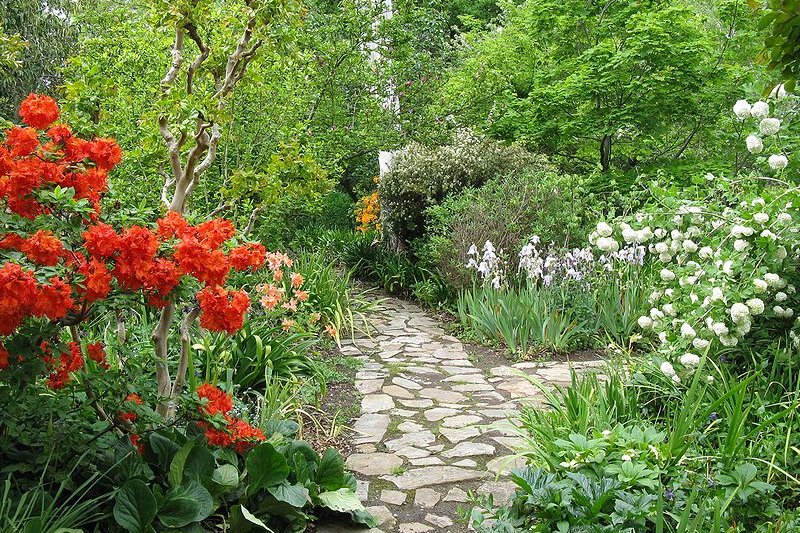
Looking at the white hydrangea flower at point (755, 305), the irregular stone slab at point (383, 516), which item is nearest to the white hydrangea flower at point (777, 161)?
the white hydrangea flower at point (755, 305)

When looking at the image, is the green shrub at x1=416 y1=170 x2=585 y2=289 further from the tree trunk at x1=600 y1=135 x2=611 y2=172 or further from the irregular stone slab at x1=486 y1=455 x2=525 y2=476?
the irregular stone slab at x1=486 y1=455 x2=525 y2=476

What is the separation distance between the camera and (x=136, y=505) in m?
2.47

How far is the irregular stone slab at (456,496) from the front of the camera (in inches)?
135

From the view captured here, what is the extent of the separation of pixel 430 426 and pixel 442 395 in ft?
2.26

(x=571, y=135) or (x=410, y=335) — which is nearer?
(x=410, y=335)

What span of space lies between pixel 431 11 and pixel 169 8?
7493mm

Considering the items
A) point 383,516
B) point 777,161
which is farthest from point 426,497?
point 777,161

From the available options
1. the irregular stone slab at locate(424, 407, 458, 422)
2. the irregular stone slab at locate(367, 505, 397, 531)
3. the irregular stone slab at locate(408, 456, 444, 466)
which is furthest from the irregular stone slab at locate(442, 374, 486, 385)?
the irregular stone slab at locate(367, 505, 397, 531)

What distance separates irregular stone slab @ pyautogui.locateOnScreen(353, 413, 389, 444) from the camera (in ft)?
14.1

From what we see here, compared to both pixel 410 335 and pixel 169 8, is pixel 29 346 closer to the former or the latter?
pixel 169 8

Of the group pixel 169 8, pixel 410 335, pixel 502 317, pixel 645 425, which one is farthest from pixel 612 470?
pixel 410 335

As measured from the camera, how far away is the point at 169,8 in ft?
11.6

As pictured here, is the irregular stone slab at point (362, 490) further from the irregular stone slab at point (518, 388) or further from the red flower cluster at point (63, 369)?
the irregular stone slab at point (518, 388)

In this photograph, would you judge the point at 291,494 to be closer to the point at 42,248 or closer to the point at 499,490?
the point at 499,490
